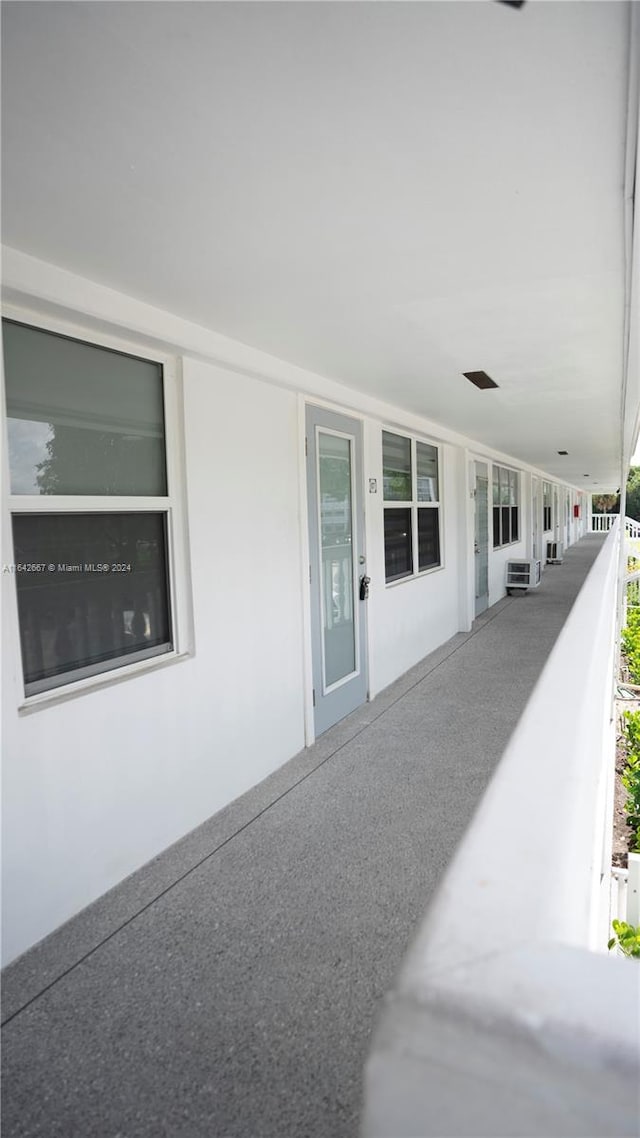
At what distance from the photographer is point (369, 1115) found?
0.35 metres

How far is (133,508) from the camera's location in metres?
2.78

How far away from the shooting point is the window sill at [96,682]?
2.30 metres

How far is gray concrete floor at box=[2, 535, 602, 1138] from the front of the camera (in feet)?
5.52

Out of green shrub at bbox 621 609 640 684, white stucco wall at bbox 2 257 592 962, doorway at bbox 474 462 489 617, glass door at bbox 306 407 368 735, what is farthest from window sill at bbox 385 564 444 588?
green shrub at bbox 621 609 640 684

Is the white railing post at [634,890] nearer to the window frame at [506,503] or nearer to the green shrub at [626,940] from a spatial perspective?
the green shrub at [626,940]

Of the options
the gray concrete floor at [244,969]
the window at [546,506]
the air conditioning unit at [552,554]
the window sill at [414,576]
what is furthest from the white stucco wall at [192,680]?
the air conditioning unit at [552,554]

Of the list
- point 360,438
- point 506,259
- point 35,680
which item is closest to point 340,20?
point 506,259

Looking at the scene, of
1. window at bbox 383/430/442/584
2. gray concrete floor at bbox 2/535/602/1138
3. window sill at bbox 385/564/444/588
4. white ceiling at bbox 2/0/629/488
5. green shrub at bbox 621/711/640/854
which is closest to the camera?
white ceiling at bbox 2/0/629/488

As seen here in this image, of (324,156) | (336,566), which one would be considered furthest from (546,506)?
(324,156)

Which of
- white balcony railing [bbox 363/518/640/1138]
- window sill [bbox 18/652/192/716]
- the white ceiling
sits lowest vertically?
window sill [bbox 18/652/192/716]

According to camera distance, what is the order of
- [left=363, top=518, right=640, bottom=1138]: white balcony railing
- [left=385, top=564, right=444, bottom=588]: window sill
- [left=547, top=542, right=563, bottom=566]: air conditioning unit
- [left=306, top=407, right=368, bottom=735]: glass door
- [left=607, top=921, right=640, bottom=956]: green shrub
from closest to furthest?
1. [left=363, top=518, right=640, bottom=1138]: white balcony railing
2. [left=607, top=921, right=640, bottom=956]: green shrub
3. [left=306, top=407, right=368, bottom=735]: glass door
4. [left=385, top=564, right=444, bottom=588]: window sill
5. [left=547, top=542, right=563, bottom=566]: air conditioning unit

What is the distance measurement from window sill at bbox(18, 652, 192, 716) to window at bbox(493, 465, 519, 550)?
8.12 meters

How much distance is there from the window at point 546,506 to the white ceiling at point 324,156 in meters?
13.9

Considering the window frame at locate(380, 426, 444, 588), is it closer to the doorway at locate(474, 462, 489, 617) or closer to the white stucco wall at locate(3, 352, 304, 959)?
the doorway at locate(474, 462, 489, 617)
